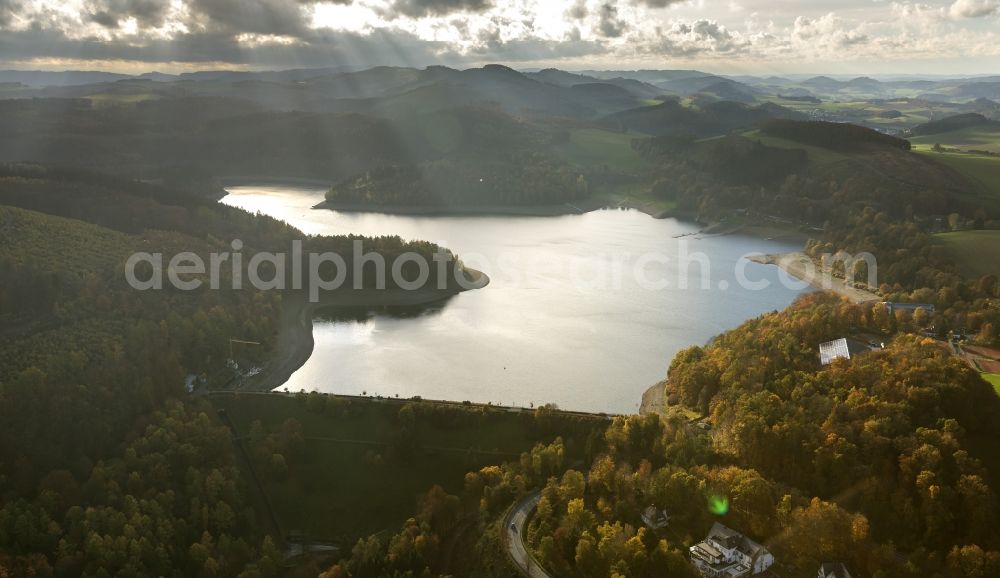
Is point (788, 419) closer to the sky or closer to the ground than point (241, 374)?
closer to the sky

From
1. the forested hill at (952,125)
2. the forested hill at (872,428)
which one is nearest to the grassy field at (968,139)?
the forested hill at (952,125)

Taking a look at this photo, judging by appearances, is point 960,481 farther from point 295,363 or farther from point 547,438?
point 295,363

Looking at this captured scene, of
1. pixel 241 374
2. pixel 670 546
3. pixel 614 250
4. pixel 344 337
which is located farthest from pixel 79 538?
pixel 614 250

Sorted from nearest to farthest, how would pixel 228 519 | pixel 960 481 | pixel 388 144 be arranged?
pixel 960 481 < pixel 228 519 < pixel 388 144

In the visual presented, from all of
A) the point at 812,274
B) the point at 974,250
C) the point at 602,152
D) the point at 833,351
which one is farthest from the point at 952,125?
the point at 833,351

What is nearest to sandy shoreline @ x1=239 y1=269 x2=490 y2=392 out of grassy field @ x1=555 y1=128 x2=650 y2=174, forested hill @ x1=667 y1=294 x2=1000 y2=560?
forested hill @ x1=667 y1=294 x2=1000 y2=560

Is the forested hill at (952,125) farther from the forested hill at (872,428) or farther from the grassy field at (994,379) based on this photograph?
the forested hill at (872,428)
